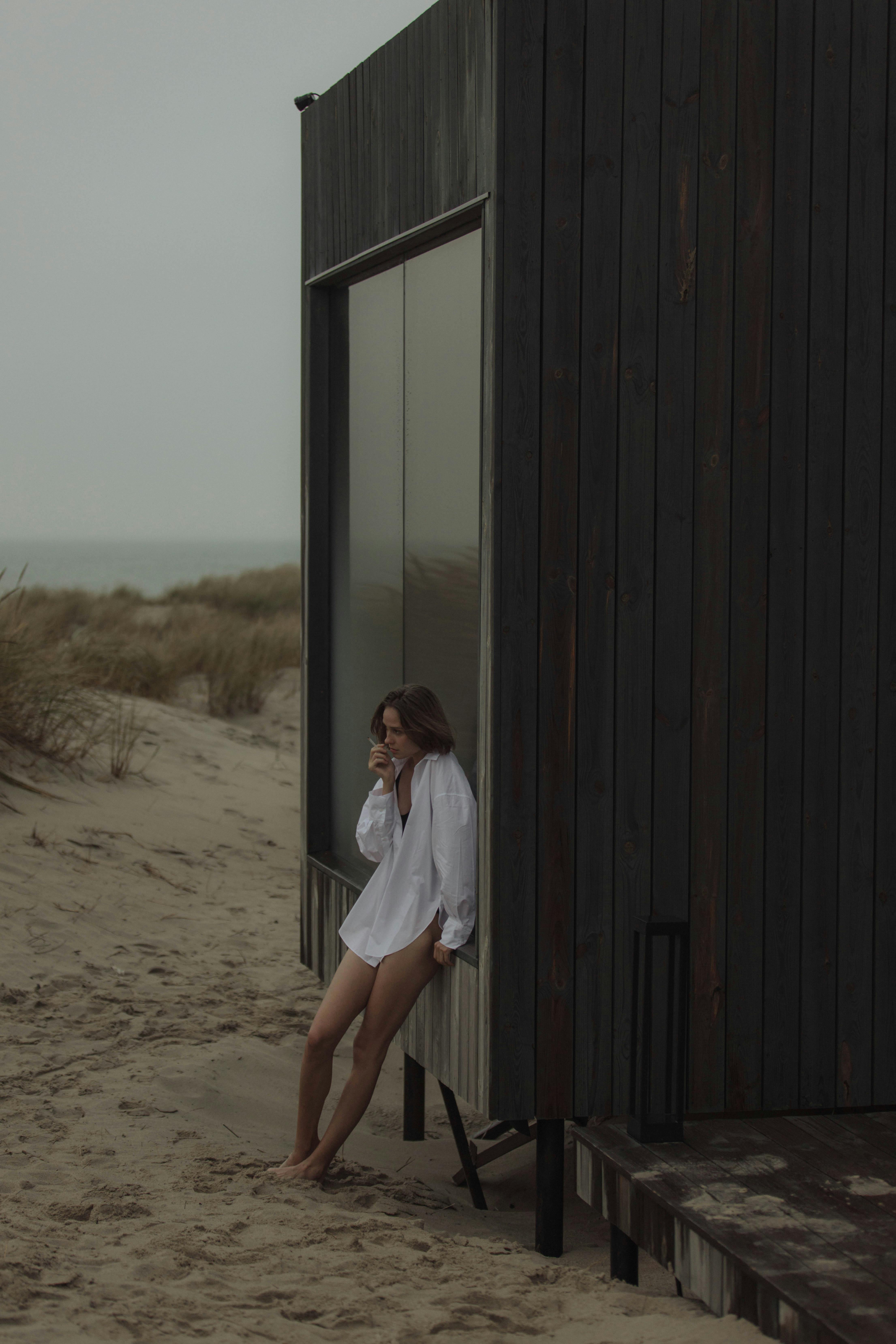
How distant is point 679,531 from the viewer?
12.6 ft

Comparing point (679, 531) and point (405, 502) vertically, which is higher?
point (405, 502)

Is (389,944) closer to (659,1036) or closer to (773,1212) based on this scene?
(659,1036)

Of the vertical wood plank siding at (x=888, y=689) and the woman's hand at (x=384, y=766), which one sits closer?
the vertical wood plank siding at (x=888, y=689)

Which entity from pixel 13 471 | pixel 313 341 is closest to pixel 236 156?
pixel 13 471

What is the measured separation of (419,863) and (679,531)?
51.4 inches

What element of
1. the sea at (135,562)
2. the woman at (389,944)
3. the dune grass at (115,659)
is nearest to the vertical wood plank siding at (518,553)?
the woman at (389,944)

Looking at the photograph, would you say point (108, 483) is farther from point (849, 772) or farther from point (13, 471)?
point (849, 772)

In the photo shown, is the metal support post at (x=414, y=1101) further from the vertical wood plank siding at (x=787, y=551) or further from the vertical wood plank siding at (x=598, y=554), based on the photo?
the vertical wood plank siding at (x=787, y=551)

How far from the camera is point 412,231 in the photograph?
14.1 ft

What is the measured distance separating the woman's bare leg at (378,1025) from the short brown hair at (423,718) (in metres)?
0.55

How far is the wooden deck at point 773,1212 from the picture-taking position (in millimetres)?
2852

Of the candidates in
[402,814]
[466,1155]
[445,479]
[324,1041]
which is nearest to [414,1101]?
[466,1155]

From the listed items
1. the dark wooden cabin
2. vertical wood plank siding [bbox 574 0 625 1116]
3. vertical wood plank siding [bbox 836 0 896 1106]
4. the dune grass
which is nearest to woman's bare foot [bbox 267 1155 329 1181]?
the dark wooden cabin

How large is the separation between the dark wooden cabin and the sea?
111 ft
